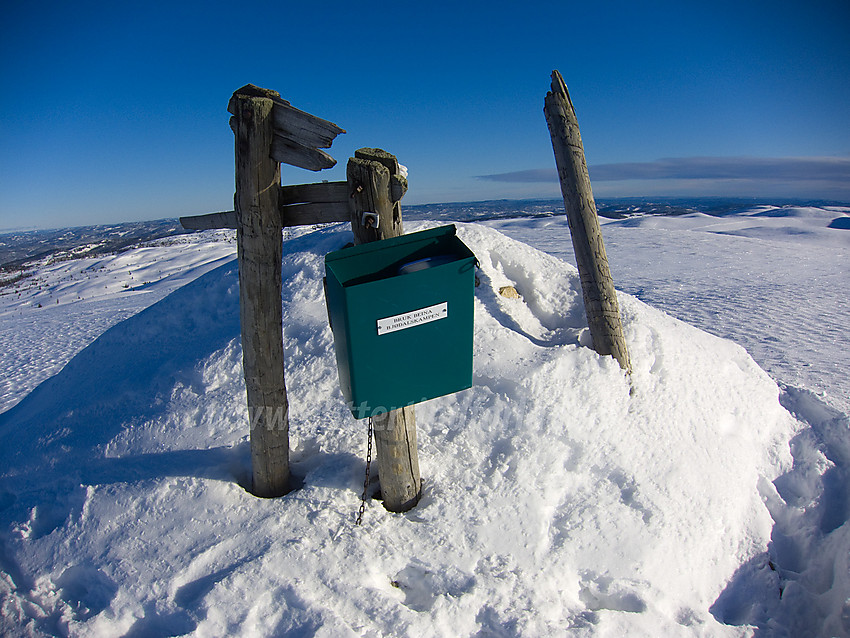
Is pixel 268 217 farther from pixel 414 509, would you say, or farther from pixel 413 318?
pixel 414 509

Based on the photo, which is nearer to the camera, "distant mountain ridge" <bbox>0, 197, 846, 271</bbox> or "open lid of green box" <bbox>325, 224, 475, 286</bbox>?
"open lid of green box" <bbox>325, 224, 475, 286</bbox>

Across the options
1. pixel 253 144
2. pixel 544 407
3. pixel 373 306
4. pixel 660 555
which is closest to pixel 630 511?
pixel 660 555

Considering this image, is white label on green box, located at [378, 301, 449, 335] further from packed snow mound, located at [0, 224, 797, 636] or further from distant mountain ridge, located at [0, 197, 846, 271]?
distant mountain ridge, located at [0, 197, 846, 271]

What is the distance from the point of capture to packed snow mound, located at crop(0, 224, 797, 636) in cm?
217

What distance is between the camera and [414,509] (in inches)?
104

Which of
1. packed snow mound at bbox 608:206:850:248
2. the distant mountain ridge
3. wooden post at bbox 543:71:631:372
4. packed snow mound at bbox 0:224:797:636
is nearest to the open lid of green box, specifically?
packed snow mound at bbox 0:224:797:636

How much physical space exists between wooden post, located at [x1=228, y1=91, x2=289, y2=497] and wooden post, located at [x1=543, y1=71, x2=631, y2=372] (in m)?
2.38

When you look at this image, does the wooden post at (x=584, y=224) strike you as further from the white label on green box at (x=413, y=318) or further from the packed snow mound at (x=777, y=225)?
the packed snow mound at (x=777, y=225)

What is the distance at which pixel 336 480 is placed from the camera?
2746 millimetres

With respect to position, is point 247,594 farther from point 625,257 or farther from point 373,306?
point 625,257

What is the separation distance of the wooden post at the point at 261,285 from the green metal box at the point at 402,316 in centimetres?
52

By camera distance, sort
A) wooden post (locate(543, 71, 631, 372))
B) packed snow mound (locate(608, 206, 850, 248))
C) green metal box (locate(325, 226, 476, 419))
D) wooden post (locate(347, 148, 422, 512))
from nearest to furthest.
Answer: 1. green metal box (locate(325, 226, 476, 419))
2. wooden post (locate(347, 148, 422, 512))
3. wooden post (locate(543, 71, 631, 372))
4. packed snow mound (locate(608, 206, 850, 248))

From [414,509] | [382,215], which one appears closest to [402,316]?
[382,215]

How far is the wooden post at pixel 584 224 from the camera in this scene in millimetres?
3615
